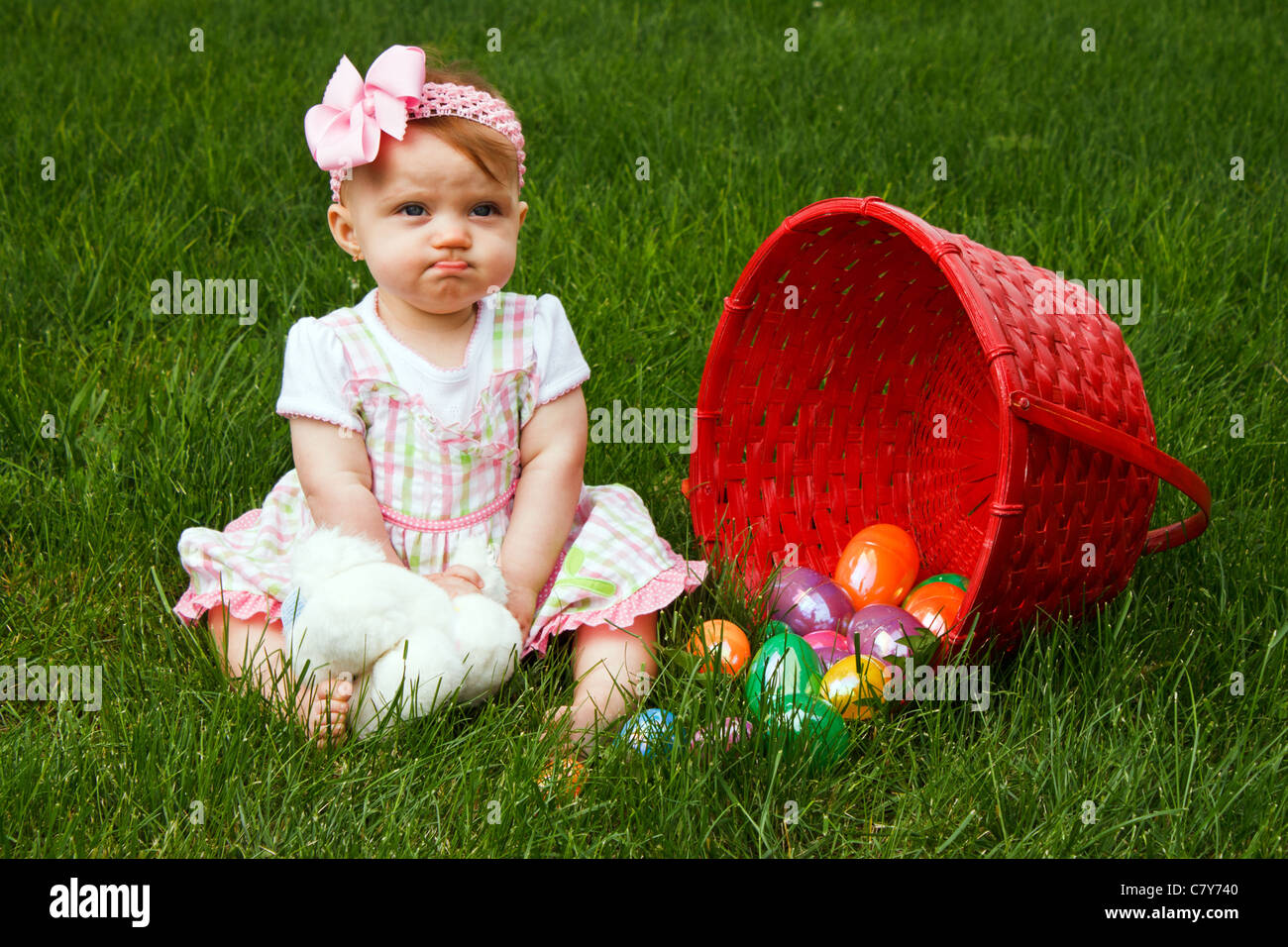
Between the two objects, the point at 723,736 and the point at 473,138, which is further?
the point at 473,138

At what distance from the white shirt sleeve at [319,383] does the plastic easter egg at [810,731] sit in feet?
2.79

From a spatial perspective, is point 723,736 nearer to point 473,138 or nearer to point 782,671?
point 782,671

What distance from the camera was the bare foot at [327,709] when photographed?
1.90 metres

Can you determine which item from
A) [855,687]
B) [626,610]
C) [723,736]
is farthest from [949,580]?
[723,736]

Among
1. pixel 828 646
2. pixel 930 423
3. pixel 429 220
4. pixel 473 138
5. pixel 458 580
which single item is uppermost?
pixel 473 138

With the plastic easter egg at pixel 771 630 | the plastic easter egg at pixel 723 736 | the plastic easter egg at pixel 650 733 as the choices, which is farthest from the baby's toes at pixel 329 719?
the plastic easter egg at pixel 771 630

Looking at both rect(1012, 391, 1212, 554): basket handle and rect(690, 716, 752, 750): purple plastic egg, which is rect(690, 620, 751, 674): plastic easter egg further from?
rect(1012, 391, 1212, 554): basket handle

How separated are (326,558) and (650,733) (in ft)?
1.86

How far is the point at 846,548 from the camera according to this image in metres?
2.60

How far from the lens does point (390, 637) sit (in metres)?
1.92

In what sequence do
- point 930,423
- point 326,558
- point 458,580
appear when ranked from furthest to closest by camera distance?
point 930,423 < point 458,580 < point 326,558

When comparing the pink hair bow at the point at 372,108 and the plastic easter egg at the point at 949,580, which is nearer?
the pink hair bow at the point at 372,108

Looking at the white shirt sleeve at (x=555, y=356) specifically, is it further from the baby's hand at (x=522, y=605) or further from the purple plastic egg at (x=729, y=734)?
the purple plastic egg at (x=729, y=734)
